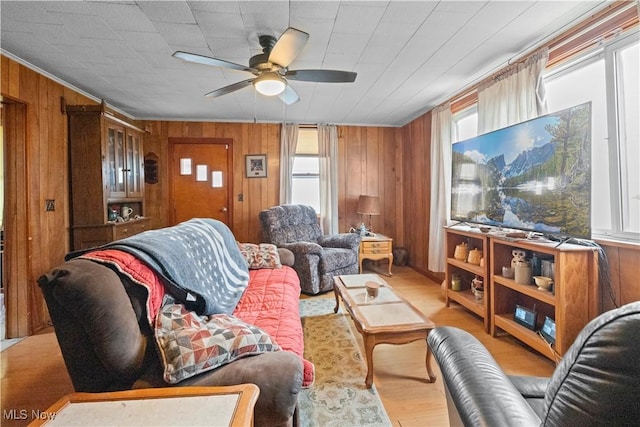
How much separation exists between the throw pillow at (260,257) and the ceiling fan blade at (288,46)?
1.71 m

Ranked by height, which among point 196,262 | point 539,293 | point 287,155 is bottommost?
point 539,293

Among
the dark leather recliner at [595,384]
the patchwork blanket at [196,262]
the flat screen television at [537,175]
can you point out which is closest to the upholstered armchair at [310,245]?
the patchwork blanket at [196,262]

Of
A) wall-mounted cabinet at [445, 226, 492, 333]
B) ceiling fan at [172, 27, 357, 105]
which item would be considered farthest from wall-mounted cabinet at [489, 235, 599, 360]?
ceiling fan at [172, 27, 357, 105]

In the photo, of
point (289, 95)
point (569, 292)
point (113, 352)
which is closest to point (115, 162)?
point (289, 95)

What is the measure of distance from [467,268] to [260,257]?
78.6 inches

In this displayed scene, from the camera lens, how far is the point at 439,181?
→ 376cm

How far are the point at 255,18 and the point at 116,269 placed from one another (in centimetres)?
176

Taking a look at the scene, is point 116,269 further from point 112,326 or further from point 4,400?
point 4,400

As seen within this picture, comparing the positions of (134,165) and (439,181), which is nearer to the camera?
(439,181)

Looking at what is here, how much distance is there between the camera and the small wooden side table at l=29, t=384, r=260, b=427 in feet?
2.53

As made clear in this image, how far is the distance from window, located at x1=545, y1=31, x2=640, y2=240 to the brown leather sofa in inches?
87.9

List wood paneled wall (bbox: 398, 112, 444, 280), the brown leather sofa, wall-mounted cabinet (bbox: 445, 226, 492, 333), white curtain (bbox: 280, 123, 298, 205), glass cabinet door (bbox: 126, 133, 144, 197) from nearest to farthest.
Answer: the brown leather sofa → wall-mounted cabinet (bbox: 445, 226, 492, 333) → glass cabinet door (bbox: 126, 133, 144, 197) → wood paneled wall (bbox: 398, 112, 444, 280) → white curtain (bbox: 280, 123, 298, 205)

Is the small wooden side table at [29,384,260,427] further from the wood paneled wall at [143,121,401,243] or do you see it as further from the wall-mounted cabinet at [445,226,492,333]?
the wood paneled wall at [143,121,401,243]

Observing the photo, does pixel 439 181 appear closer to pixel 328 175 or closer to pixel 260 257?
pixel 328 175
